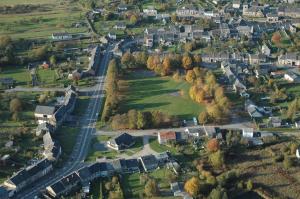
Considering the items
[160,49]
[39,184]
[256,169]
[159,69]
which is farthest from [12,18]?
[256,169]

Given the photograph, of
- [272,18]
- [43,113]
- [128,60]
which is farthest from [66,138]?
[272,18]

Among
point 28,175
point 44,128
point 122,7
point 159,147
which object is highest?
point 122,7

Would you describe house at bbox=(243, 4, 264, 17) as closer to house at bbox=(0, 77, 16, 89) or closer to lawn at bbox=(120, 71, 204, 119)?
lawn at bbox=(120, 71, 204, 119)

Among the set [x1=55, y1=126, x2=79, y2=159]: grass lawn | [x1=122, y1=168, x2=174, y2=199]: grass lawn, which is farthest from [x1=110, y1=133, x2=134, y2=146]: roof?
[x1=122, y1=168, x2=174, y2=199]: grass lawn

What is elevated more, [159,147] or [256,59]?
[256,59]

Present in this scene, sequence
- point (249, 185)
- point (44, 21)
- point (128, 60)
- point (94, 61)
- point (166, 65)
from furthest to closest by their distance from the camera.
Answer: point (44, 21) < point (94, 61) < point (128, 60) < point (166, 65) < point (249, 185)

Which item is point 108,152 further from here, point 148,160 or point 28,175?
point 28,175

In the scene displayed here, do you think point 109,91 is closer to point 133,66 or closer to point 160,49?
point 133,66
